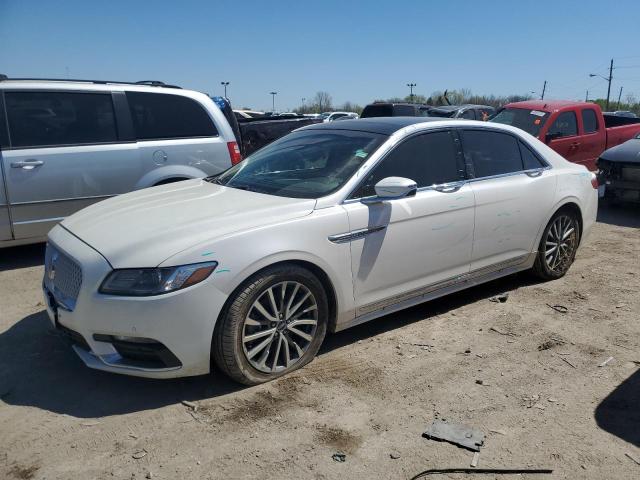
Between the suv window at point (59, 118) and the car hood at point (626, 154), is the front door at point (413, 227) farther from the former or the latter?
the car hood at point (626, 154)

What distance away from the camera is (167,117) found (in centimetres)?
633

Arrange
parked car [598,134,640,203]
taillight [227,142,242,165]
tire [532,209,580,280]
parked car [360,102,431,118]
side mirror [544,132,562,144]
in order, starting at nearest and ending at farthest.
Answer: tire [532,209,580,280]
taillight [227,142,242,165]
parked car [598,134,640,203]
side mirror [544,132,562,144]
parked car [360,102,431,118]

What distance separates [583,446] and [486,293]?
7.66 feet

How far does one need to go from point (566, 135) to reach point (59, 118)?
27.5ft

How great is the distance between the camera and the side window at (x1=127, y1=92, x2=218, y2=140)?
617 cm

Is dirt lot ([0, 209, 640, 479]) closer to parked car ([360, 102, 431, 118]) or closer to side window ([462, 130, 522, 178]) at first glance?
side window ([462, 130, 522, 178])

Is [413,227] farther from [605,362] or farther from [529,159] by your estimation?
[529,159]

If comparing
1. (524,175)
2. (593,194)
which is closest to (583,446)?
Answer: (524,175)

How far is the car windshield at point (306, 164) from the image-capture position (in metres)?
3.83

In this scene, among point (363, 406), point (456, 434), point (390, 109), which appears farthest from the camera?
point (390, 109)

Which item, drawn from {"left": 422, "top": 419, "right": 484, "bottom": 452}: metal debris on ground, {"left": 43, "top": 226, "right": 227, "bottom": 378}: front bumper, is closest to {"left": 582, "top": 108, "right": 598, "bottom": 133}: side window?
{"left": 422, "top": 419, "right": 484, "bottom": 452}: metal debris on ground

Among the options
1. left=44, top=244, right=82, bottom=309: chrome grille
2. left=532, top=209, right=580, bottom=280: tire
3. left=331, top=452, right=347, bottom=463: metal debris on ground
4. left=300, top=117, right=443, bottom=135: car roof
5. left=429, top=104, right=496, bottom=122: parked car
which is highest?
left=300, top=117, right=443, bottom=135: car roof

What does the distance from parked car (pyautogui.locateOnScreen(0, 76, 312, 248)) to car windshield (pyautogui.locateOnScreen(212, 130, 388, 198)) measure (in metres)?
1.73

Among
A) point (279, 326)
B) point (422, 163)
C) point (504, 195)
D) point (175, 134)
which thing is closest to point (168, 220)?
point (279, 326)
